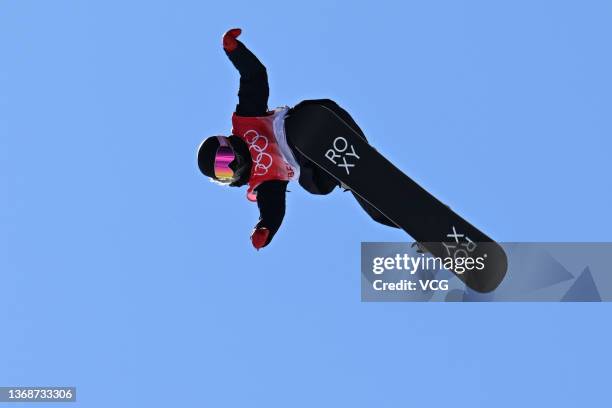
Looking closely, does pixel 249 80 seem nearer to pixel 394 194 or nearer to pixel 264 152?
pixel 264 152

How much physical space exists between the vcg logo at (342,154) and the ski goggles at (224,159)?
107 centimetres

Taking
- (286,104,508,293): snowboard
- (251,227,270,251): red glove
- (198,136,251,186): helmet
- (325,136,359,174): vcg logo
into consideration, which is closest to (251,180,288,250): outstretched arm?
(251,227,270,251): red glove

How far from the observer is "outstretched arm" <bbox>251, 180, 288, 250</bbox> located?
42.4 feet

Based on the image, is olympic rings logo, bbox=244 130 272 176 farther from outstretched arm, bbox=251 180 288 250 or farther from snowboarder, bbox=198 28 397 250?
outstretched arm, bbox=251 180 288 250

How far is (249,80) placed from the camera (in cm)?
1305

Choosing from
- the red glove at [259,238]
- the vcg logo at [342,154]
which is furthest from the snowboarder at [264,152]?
the vcg logo at [342,154]

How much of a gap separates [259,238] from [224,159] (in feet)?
3.02

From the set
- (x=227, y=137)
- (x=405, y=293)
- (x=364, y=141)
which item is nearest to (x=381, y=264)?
(x=405, y=293)

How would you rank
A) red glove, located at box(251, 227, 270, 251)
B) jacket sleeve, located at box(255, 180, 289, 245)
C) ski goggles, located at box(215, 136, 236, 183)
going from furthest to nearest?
jacket sleeve, located at box(255, 180, 289, 245)
red glove, located at box(251, 227, 270, 251)
ski goggles, located at box(215, 136, 236, 183)

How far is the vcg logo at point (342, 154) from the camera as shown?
13086mm

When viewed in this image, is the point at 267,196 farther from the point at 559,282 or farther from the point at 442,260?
the point at 559,282

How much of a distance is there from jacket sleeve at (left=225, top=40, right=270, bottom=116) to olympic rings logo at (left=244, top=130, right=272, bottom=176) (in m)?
0.24

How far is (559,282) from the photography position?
12.9m

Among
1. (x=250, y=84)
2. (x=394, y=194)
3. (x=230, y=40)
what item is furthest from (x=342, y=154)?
(x=230, y=40)
